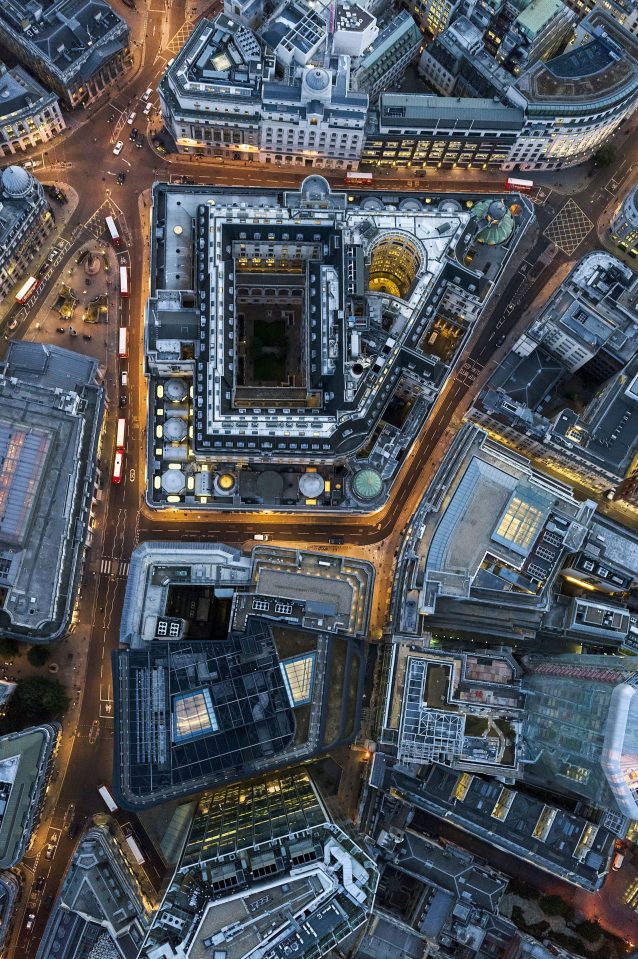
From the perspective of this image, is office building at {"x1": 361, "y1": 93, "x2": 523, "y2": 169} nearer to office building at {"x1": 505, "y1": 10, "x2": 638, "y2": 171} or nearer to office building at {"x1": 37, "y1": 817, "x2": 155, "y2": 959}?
office building at {"x1": 505, "y1": 10, "x2": 638, "y2": 171}

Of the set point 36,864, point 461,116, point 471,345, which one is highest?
point 461,116

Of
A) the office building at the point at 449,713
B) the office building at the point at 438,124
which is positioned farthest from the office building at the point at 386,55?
the office building at the point at 449,713

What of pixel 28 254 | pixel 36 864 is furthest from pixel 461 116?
pixel 36 864

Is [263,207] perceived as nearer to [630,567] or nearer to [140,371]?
[140,371]

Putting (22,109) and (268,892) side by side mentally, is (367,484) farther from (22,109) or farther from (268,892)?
(22,109)

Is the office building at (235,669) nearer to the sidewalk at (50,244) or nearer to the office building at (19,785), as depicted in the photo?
the office building at (19,785)
